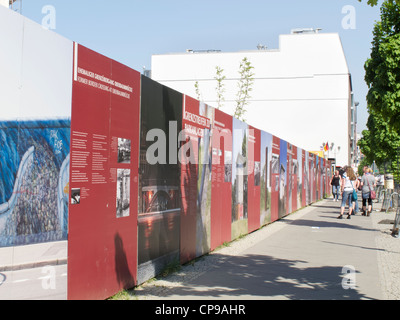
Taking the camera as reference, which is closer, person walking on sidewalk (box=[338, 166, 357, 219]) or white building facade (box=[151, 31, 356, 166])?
person walking on sidewalk (box=[338, 166, 357, 219])

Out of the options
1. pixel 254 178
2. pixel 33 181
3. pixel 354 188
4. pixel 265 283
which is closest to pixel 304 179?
pixel 354 188

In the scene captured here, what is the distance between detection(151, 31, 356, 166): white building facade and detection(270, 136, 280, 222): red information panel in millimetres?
42962

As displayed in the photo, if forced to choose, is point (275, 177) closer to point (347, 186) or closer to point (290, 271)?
point (347, 186)

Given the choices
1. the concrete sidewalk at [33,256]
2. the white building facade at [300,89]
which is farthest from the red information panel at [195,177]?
the white building facade at [300,89]

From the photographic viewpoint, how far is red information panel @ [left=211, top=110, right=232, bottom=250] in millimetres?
9672

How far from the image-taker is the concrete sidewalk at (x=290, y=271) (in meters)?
6.11

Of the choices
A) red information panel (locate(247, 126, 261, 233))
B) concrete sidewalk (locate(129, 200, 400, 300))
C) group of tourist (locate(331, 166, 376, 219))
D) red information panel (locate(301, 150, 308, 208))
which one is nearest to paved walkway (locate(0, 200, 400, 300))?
concrete sidewalk (locate(129, 200, 400, 300))

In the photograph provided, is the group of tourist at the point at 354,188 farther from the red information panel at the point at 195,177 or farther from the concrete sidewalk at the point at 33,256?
the concrete sidewalk at the point at 33,256

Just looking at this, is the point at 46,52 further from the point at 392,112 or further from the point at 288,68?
the point at 288,68

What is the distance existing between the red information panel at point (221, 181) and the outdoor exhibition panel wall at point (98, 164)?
0.23ft

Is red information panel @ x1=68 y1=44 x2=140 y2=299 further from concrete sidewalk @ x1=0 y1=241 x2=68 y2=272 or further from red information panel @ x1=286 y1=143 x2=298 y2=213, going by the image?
red information panel @ x1=286 y1=143 x2=298 y2=213

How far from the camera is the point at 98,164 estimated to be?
5.36m

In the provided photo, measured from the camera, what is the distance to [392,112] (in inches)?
518
